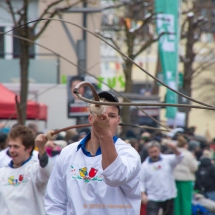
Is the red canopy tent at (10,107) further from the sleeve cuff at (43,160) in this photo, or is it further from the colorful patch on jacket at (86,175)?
the colorful patch on jacket at (86,175)

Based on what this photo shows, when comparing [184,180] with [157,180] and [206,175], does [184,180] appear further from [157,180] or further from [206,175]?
[157,180]

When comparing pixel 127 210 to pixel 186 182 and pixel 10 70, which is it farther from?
pixel 10 70

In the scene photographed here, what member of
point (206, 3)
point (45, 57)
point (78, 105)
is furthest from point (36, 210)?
point (206, 3)

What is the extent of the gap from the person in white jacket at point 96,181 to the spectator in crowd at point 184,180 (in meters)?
8.34

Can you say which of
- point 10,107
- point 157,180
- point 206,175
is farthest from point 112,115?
point 206,175

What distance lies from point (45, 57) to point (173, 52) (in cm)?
876

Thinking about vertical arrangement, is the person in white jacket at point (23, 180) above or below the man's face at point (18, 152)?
below

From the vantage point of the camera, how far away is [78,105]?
1560 cm

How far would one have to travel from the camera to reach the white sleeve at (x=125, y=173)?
407 centimetres

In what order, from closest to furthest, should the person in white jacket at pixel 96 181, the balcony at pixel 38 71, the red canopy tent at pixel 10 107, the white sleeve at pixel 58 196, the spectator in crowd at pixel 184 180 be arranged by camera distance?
the person in white jacket at pixel 96 181
the white sleeve at pixel 58 196
the spectator in crowd at pixel 184 180
the red canopy tent at pixel 10 107
the balcony at pixel 38 71

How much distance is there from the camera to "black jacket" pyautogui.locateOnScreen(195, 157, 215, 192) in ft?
45.4

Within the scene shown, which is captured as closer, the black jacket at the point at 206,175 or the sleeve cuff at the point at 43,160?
the sleeve cuff at the point at 43,160

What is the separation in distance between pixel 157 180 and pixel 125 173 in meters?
7.84

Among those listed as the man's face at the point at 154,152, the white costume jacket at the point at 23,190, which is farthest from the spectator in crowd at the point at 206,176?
the white costume jacket at the point at 23,190
